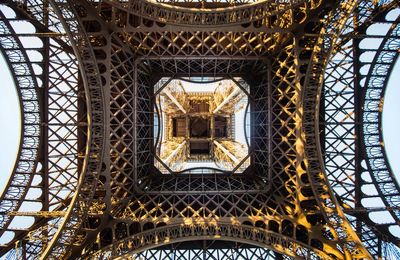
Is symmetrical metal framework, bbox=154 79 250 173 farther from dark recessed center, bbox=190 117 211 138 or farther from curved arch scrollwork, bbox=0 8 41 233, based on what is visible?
curved arch scrollwork, bbox=0 8 41 233

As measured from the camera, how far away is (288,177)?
18141 millimetres

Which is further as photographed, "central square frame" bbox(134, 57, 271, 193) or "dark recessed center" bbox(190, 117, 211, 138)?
"dark recessed center" bbox(190, 117, 211, 138)

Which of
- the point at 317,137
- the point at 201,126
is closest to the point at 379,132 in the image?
the point at 317,137

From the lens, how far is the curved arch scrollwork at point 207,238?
15.4 metres

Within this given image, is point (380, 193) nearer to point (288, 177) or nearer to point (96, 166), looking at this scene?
point (288, 177)

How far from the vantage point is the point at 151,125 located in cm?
1900

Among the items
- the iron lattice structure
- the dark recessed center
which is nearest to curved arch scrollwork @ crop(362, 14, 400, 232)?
the iron lattice structure

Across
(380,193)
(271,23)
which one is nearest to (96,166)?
(271,23)

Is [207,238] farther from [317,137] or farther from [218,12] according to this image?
[218,12]

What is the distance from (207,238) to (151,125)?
20.8 ft

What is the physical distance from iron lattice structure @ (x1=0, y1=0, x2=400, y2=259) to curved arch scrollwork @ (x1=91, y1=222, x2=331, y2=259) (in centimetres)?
6

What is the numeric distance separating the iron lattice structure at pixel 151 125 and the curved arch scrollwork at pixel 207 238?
56mm

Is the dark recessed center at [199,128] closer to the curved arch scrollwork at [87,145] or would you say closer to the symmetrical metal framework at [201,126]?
the symmetrical metal framework at [201,126]

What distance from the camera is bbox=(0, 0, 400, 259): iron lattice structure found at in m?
14.9
